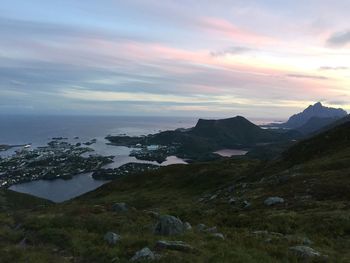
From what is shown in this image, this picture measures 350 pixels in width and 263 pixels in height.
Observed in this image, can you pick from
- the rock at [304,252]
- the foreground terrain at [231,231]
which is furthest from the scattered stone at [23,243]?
the rock at [304,252]

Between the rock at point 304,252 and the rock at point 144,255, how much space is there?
660cm

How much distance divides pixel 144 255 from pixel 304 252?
737cm

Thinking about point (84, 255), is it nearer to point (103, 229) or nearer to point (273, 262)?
point (103, 229)

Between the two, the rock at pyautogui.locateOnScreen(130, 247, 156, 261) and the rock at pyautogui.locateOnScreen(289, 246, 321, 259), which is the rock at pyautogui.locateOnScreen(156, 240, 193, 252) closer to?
the rock at pyautogui.locateOnScreen(130, 247, 156, 261)

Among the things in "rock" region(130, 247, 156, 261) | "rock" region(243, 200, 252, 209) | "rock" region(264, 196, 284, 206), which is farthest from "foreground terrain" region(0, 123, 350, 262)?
"rock" region(130, 247, 156, 261)

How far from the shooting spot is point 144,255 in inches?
682

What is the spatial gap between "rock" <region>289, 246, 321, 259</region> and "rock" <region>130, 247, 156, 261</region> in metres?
6.60

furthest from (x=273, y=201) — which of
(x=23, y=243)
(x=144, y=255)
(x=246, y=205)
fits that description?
(x=23, y=243)

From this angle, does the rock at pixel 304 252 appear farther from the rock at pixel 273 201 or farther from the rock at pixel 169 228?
the rock at pixel 273 201

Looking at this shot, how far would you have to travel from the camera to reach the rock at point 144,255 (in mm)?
17078

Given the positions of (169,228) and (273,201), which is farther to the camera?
(273,201)

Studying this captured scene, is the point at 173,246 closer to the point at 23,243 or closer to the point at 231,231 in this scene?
the point at 231,231

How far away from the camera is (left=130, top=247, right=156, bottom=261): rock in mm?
17078

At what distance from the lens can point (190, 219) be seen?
107ft
